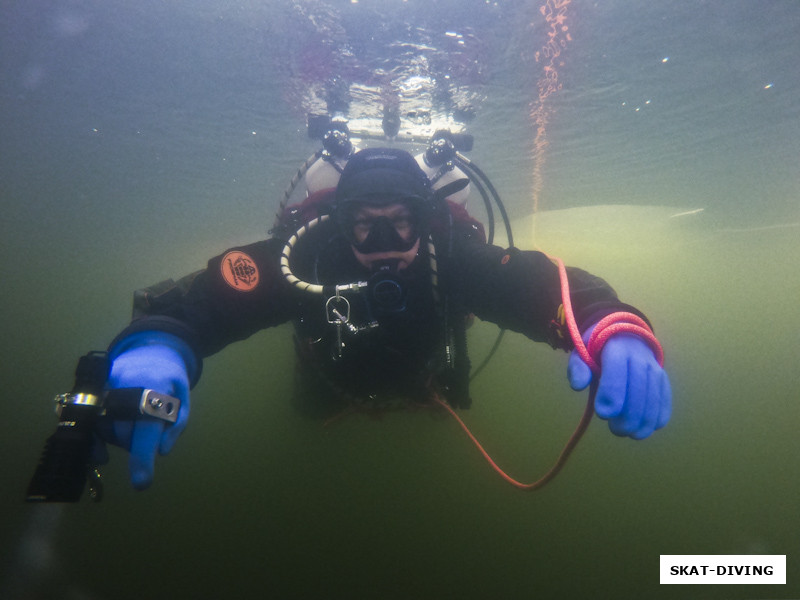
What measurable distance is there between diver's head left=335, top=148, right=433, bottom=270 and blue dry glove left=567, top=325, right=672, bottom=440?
1.52 metres

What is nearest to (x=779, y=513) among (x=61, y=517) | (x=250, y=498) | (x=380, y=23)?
(x=250, y=498)

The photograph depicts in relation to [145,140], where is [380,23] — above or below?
below

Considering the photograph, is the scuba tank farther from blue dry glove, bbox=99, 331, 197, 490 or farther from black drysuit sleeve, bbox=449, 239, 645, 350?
blue dry glove, bbox=99, 331, 197, 490

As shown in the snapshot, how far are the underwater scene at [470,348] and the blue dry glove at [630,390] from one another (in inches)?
86.5

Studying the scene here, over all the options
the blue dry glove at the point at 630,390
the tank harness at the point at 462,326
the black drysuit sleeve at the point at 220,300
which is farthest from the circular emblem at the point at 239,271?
the blue dry glove at the point at 630,390

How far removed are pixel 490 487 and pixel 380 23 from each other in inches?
279

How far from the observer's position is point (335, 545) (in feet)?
10.6

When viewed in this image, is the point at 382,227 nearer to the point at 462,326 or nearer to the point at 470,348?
the point at 462,326

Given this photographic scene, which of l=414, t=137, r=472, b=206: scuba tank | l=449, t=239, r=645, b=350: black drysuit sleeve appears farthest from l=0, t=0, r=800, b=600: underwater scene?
l=449, t=239, r=645, b=350: black drysuit sleeve

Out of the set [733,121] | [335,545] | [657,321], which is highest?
[733,121]

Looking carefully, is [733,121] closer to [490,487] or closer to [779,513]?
[779,513]

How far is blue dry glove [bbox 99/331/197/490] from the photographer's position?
183 centimetres

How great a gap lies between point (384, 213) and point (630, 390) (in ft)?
6.46

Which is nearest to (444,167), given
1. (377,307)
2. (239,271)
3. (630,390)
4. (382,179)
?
(382,179)
